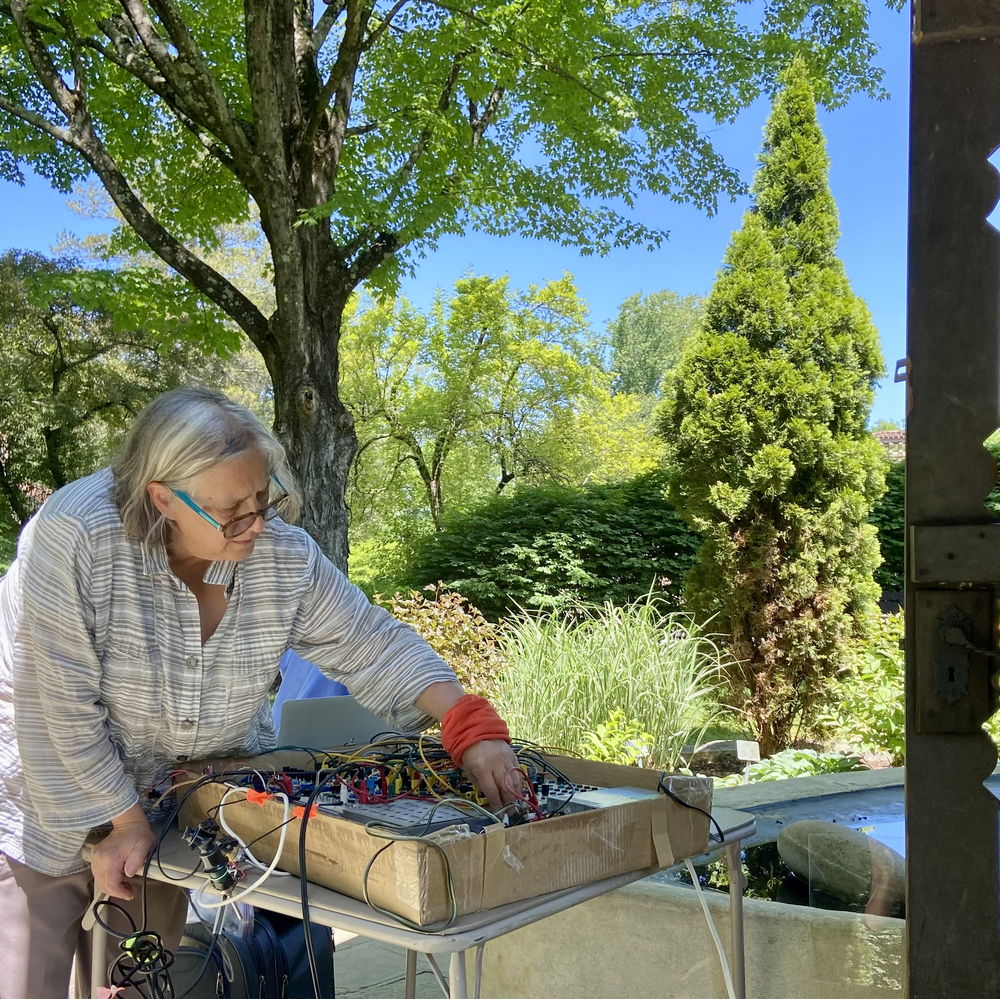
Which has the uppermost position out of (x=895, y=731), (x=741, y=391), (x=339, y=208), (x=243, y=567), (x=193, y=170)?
(x=193, y=170)

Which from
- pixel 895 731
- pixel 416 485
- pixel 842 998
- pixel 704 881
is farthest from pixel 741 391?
pixel 416 485

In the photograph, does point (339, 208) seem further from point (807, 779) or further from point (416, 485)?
point (416, 485)

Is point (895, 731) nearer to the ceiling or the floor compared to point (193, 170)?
nearer to the floor

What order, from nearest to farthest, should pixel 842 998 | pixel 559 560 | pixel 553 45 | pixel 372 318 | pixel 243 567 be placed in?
pixel 243 567, pixel 842 998, pixel 553 45, pixel 559 560, pixel 372 318

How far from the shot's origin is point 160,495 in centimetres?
174

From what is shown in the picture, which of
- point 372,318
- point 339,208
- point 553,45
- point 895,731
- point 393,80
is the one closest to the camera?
point 895,731

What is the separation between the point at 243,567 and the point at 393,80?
6540 millimetres

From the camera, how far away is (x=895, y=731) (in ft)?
16.0

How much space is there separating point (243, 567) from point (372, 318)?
601 inches

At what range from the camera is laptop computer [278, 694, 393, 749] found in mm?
2303

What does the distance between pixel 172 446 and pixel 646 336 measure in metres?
37.7

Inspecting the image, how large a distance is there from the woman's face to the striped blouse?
0.06 metres

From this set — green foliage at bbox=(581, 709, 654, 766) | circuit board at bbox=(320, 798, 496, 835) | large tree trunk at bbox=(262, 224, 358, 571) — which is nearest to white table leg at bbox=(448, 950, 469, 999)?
circuit board at bbox=(320, 798, 496, 835)

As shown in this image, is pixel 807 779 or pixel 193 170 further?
pixel 193 170
